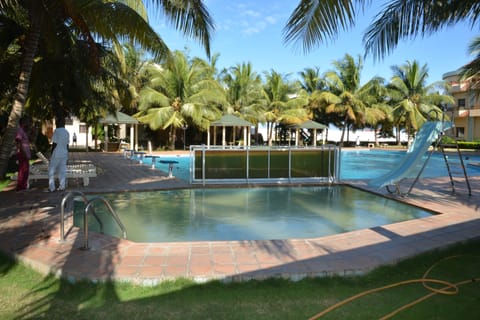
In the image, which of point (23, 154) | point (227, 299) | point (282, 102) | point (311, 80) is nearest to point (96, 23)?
point (23, 154)

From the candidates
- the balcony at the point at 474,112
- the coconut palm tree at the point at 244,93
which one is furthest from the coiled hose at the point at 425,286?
the balcony at the point at 474,112

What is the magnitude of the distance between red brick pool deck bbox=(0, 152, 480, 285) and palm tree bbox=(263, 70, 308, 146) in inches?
1013

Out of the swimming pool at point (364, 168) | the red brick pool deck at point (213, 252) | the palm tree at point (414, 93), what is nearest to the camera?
the red brick pool deck at point (213, 252)

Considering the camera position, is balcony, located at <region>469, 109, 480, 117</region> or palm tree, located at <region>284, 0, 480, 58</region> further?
balcony, located at <region>469, 109, 480, 117</region>

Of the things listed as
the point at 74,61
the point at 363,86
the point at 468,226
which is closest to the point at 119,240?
the point at 468,226

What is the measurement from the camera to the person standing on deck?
7755mm

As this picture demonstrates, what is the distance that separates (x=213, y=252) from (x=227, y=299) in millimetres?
1214

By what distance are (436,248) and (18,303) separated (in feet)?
15.0

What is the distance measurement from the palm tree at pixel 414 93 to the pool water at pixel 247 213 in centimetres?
2703

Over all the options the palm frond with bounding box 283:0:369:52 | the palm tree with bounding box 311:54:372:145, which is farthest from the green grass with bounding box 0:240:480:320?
the palm tree with bounding box 311:54:372:145

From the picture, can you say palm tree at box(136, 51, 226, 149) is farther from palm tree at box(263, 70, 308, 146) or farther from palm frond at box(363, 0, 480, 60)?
palm frond at box(363, 0, 480, 60)

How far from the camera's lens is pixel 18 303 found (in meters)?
3.12

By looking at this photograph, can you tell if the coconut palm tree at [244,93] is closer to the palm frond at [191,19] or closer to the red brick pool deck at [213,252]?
the palm frond at [191,19]

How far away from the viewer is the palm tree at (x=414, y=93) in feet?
111
